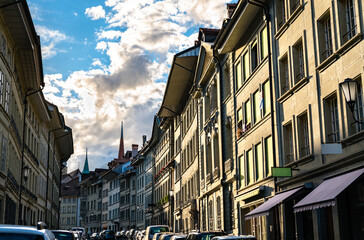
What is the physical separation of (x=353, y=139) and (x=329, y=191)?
1.62 m

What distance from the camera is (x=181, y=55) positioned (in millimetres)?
41000

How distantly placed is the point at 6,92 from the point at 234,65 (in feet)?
39.4

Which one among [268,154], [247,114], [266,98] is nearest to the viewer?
[268,154]

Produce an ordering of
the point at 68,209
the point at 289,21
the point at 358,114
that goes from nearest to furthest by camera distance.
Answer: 1. the point at 358,114
2. the point at 289,21
3. the point at 68,209

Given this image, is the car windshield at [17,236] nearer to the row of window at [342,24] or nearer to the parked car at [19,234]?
the parked car at [19,234]

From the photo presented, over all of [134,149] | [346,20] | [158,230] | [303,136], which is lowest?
[158,230]

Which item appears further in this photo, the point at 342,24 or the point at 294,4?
the point at 294,4

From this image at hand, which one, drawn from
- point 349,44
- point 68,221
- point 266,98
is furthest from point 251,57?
point 68,221

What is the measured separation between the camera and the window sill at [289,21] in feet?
68.0

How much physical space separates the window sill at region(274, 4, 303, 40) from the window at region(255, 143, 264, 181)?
537 cm

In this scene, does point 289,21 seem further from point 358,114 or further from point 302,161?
point 358,114

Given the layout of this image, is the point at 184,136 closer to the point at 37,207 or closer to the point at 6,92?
the point at 37,207

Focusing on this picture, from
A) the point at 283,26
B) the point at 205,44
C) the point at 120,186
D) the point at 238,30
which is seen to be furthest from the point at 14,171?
the point at 120,186

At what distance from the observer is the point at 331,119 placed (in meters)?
18.4
